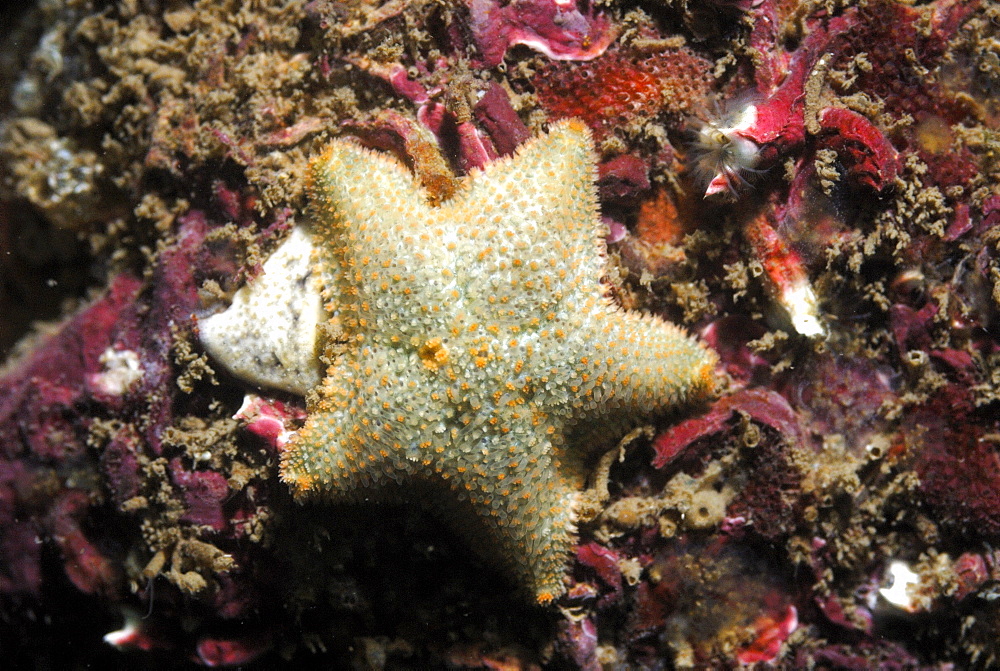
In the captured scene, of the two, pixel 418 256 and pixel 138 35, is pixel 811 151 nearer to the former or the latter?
pixel 418 256

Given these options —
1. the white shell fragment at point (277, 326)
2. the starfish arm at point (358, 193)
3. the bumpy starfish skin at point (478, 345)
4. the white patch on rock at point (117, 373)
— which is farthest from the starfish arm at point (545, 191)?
the white patch on rock at point (117, 373)

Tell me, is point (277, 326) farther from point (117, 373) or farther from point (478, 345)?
point (117, 373)

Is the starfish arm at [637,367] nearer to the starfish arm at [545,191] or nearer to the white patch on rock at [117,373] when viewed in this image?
the starfish arm at [545,191]

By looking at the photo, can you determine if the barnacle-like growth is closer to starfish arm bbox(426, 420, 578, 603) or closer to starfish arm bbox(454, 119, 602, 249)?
starfish arm bbox(454, 119, 602, 249)

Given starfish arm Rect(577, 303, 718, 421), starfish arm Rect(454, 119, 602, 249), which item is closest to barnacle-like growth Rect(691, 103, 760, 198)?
starfish arm Rect(454, 119, 602, 249)

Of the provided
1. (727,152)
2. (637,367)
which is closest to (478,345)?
(637,367)

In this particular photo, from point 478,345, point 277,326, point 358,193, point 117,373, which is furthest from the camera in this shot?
point 117,373
